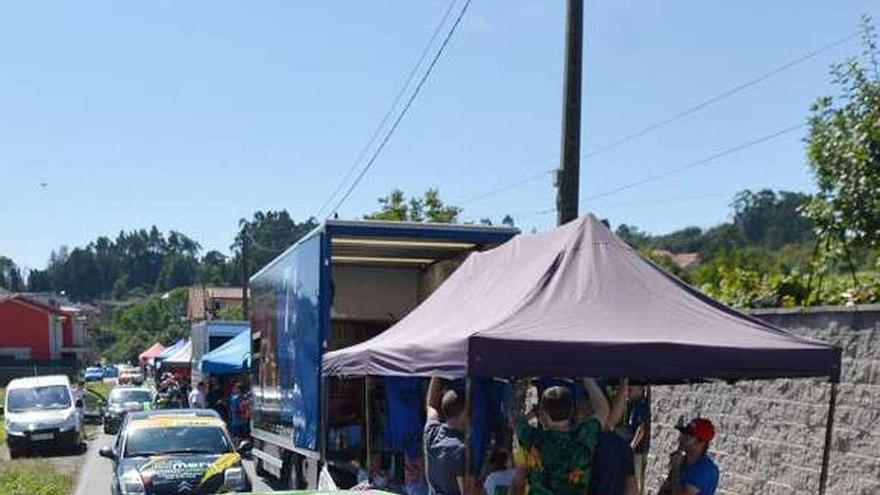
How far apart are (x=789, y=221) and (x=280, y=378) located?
61.6 m

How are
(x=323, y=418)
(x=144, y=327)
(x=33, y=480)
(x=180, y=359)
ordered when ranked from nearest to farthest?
1. (x=323, y=418)
2. (x=33, y=480)
3. (x=180, y=359)
4. (x=144, y=327)

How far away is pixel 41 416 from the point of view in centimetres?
2528

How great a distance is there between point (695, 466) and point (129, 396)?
27824 millimetres

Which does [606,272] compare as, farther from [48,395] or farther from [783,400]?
[48,395]

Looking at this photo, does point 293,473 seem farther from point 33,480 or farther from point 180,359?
point 180,359

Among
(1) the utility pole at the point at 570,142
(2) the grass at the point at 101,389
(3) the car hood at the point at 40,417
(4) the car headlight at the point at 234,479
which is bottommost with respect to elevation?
(2) the grass at the point at 101,389

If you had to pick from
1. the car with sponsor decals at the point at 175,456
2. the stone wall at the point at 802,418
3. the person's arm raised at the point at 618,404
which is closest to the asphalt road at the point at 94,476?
the car with sponsor decals at the point at 175,456

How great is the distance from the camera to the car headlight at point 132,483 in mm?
12391

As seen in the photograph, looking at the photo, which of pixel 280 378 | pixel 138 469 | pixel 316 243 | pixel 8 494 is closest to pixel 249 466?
pixel 8 494

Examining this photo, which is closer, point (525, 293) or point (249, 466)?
point (525, 293)

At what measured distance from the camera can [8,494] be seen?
16359 millimetres

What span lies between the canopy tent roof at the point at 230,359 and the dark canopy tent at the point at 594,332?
1749 centimetres

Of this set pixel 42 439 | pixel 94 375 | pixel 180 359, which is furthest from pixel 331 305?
pixel 94 375

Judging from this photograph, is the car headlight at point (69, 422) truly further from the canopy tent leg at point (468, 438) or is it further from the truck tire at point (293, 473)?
the canopy tent leg at point (468, 438)
